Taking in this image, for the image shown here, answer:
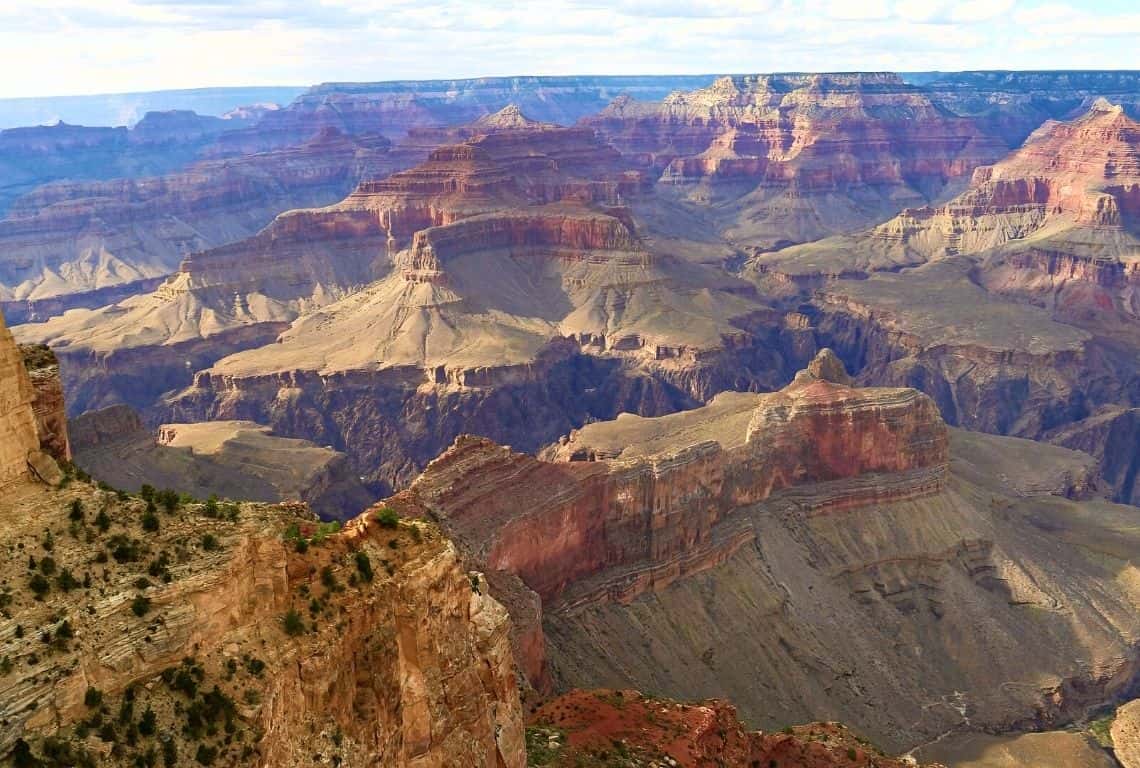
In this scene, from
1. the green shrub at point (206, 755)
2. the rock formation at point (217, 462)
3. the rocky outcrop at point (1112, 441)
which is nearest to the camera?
the green shrub at point (206, 755)

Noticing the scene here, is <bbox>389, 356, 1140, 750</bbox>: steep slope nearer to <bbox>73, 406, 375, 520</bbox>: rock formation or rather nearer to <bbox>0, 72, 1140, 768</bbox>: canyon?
<bbox>0, 72, 1140, 768</bbox>: canyon

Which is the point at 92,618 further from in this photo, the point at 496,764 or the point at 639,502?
the point at 639,502

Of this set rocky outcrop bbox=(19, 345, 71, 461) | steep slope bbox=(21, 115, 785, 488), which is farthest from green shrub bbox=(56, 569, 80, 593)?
steep slope bbox=(21, 115, 785, 488)

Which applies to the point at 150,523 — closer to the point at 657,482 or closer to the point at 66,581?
the point at 66,581

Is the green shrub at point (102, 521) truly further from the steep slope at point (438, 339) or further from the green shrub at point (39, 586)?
the steep slope at point (438, 339)

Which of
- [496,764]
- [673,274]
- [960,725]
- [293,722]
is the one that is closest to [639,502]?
[960,725]

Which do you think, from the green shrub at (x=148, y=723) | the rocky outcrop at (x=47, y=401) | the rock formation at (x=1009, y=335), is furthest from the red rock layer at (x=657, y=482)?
the rock formation at (x=1009, y=335)
